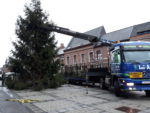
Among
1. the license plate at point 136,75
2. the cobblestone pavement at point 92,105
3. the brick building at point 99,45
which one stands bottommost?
the cobblestone pavement at point 92,105

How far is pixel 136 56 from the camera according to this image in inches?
376

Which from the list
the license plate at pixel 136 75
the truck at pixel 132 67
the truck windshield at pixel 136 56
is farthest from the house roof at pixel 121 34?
the license plate at pixel 136 75

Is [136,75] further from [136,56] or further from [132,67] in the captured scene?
[136,56]

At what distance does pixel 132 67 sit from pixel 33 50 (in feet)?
33.5

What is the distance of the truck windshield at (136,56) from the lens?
9.41 metres

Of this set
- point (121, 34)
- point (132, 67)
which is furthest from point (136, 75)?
point (121, 34)

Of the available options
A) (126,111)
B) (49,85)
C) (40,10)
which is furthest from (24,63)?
(126,111)

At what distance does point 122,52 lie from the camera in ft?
31.9

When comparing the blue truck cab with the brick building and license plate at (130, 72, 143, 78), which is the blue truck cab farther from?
the brick building

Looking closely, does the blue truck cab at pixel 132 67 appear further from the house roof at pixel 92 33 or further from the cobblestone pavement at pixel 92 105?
the house roof at pixel 92 33

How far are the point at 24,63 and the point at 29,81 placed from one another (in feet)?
6.88

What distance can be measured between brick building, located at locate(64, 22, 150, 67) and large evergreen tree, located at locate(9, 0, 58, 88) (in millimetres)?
4148

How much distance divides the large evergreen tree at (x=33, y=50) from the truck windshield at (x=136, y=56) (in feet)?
27.0

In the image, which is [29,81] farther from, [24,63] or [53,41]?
[53,41]
